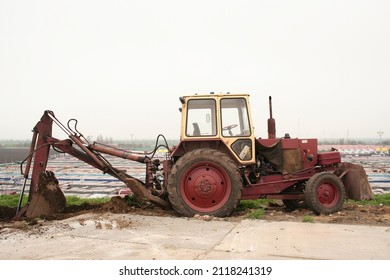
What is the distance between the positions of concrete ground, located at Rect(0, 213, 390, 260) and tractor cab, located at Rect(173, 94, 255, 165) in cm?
146

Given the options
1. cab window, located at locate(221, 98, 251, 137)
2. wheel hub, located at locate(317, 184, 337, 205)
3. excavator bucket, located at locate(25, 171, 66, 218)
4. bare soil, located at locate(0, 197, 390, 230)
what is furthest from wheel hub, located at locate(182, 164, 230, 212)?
excavator bucket, located at locate(25, 171, 66, 218)

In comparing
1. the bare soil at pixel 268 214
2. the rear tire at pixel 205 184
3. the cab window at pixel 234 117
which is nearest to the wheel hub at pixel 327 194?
the bare soil at pixel 268 214

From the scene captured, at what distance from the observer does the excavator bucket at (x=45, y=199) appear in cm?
712

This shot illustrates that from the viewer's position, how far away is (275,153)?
7684 millimetres

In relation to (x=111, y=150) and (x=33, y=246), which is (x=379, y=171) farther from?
(x=33, y=246)

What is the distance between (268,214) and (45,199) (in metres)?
4.33

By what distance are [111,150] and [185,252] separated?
12.9ft

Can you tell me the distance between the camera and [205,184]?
22.6 ft

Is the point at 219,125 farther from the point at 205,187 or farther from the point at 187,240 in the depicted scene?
the point at 187,240

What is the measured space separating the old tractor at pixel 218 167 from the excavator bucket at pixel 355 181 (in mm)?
20

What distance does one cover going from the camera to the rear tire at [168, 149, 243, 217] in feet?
22.5

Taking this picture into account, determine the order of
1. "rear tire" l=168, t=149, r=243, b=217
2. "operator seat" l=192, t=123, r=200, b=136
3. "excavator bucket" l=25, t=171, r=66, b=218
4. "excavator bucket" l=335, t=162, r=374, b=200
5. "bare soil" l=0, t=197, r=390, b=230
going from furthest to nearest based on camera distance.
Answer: "excavator bucket" l=335, t=162, r=374, b=200 → "operator seat" l=192, t=123, r=200, b=136 → "excavator bucket" l=25, t=171, r=66, b=218 → "rear tire" l=168, t=149, r=243, b=217 → "bare soil" l=0, t=197, r=390, b=230

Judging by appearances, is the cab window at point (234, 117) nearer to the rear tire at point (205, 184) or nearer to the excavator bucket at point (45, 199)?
the rear tire at point (205, 184)

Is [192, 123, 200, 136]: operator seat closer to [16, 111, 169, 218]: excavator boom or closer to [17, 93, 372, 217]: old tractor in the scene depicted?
[17, 93, 372, 217]: old tractor
